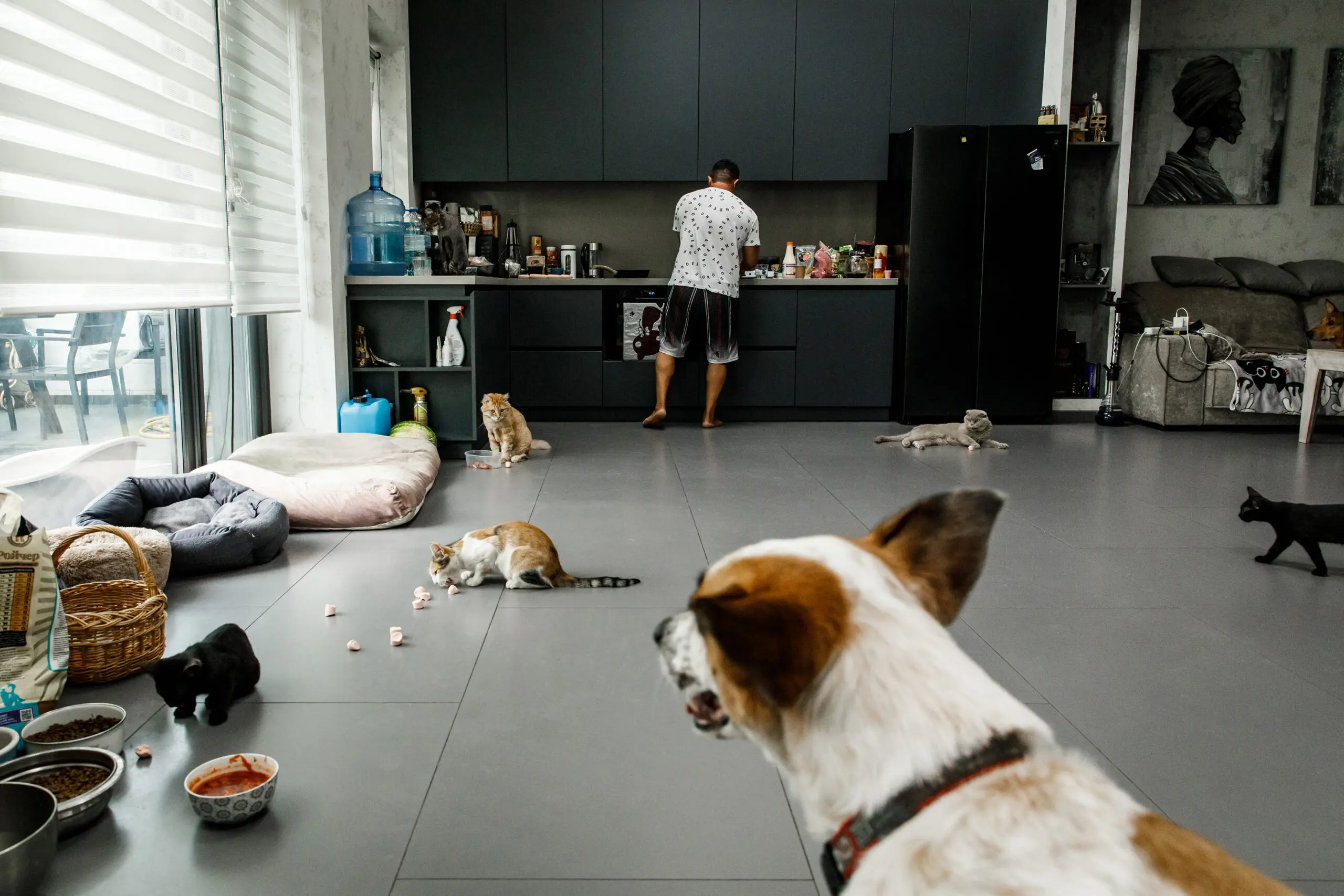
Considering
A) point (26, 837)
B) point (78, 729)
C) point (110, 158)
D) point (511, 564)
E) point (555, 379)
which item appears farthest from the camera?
point (555, 379)

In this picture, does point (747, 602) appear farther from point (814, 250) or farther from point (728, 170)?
point (814, 250)

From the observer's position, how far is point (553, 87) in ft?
22.5

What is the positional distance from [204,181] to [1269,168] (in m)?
7.37

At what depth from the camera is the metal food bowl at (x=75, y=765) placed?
157 centimetres

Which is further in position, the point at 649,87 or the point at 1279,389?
the point at 649,87

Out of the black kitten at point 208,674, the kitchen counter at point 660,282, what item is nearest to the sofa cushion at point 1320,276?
the kitchen counter at point 660,282

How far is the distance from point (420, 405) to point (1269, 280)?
614cm

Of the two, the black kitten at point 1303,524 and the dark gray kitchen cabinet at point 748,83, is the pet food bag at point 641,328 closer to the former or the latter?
the dark gray kitchen cabinet at point 748,83

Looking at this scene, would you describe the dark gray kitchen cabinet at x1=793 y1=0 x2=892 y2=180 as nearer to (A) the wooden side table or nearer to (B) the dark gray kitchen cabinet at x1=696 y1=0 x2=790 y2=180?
(B) the dark gray kitchen cabinet at x1=696 y1=0 x2=790 y2=180

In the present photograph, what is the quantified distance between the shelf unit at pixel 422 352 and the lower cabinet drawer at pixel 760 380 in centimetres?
214

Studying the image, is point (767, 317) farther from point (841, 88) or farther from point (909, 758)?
point (909, 758)

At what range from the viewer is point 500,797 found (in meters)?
1.72

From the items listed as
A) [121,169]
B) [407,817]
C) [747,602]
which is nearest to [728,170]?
[121,169]

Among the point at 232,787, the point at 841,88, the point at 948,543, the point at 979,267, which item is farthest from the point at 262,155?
the point at 979,267
